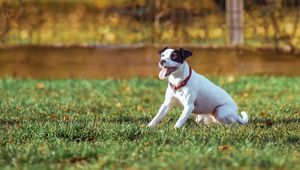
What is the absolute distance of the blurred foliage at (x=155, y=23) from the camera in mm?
14250

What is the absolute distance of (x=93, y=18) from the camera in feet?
47.8

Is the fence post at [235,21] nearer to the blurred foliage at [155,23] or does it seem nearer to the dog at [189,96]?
the blurred foliage at [155,23]

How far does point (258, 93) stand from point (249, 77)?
1846 millimetres

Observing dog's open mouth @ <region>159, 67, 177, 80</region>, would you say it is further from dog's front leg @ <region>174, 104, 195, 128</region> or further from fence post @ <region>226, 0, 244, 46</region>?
fence post @ <region>226, 0, 244, 46</region>

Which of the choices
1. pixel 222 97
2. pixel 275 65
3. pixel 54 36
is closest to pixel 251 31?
pixel 275 65

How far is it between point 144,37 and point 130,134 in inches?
285

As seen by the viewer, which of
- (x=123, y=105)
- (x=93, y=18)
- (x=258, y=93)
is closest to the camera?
(x=123, y=105)

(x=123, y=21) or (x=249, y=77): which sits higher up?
(x=123, y=21)

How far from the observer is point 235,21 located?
1424cm

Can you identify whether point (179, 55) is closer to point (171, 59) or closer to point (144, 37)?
point (171, 59)

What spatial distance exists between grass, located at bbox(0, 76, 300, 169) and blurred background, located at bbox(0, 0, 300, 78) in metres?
2.04

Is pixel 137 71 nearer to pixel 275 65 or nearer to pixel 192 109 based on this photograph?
pixel 275 65

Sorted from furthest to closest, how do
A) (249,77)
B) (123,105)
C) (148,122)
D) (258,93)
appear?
1. (249,77)
2. (258,93)
3. (123,105)
4. (148,122)

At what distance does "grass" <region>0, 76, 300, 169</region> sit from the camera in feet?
19.3
